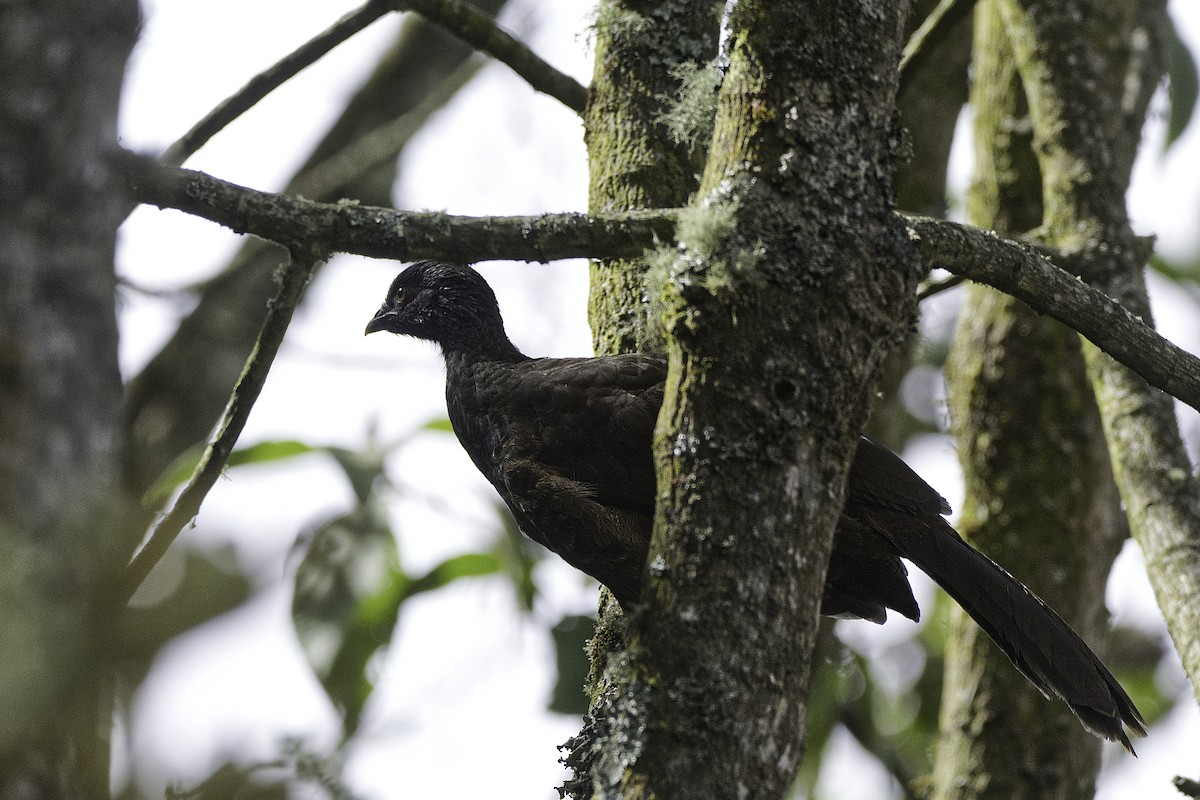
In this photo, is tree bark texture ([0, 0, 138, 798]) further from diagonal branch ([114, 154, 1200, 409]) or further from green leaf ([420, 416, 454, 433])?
green leaf ([420, 416, 454, 433])

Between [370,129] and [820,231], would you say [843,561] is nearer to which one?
[820,231]

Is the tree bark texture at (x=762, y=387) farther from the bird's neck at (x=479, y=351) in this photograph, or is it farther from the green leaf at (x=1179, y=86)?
the green leaf at (x=1179, y=86)

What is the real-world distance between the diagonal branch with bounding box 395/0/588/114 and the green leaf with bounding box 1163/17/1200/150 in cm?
368

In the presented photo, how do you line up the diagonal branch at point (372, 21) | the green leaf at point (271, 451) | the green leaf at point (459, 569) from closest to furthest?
the diagonal branch at point (372, 21) → the green leaf at point (271, 451) → the green leaf at point (459, 569)

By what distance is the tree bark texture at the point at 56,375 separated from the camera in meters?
1.15

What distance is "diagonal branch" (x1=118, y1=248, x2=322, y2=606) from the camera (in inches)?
110

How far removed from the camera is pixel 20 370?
1.34 meters

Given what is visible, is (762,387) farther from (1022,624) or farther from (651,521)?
(1022,624)

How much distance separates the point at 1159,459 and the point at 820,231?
199 centimetres

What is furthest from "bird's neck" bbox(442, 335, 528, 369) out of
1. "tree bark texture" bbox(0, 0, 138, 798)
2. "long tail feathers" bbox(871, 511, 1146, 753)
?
"tree bark texture" bbox(0, 0, 138, 798)

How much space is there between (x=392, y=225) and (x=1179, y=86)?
497 centimetres

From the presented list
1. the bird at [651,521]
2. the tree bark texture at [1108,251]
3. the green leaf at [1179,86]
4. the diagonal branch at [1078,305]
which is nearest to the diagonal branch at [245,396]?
the bird at [651,521]

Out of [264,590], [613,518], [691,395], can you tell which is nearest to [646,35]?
[613,518]

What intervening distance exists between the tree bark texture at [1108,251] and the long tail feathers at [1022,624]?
25cm
